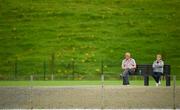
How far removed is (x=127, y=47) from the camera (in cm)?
5153

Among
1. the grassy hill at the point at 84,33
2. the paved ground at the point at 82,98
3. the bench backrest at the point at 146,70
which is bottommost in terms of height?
the paved ground at the point at 82,98

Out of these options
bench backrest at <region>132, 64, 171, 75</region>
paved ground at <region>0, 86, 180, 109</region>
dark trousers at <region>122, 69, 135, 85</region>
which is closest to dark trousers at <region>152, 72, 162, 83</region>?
bench backrest at <region>132, 64, 171, 75</region>

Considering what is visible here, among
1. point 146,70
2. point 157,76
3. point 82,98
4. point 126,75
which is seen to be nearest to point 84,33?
point 146,70

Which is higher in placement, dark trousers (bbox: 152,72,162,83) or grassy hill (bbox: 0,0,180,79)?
grassy hill (bbox: 0,0,180,79)

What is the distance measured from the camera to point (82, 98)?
71.0ft

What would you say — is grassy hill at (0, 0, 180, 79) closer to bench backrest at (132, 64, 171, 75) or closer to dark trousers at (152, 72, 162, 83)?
bench backrest at (132, 64, 171, 75)

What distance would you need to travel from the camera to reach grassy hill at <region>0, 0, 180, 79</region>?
4912 centimetres

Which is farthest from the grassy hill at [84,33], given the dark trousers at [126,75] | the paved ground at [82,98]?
the paved ground at [82,98]

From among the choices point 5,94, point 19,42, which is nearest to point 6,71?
point 19,42

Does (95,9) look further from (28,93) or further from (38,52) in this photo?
(28,93)

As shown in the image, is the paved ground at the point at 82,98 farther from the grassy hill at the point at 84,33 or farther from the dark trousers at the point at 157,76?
the grassy hill at the point at 84,33

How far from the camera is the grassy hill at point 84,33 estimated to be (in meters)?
49.1

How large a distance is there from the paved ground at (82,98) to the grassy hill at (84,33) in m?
23.3

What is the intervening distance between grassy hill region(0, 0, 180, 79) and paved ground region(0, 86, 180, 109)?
76.6ft
